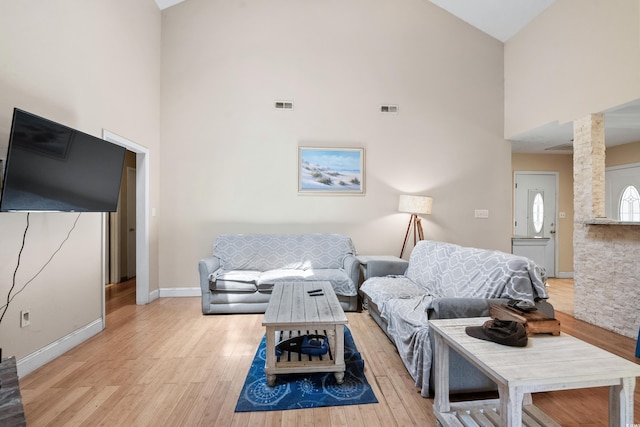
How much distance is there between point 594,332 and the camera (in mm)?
3088

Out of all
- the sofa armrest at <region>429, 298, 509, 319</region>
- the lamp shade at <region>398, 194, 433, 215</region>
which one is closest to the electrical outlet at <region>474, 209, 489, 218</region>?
the lamp shade at <region>398, 194, 433, 215</region>

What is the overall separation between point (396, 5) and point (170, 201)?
4.39m

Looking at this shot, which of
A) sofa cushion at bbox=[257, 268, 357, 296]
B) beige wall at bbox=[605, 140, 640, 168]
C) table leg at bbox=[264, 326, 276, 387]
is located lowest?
table leg at bbox=[264, 326, 276, 387]

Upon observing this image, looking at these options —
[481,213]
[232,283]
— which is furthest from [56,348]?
[481,213]

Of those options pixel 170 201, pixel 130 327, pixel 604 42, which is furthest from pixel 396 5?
pixel 130 327

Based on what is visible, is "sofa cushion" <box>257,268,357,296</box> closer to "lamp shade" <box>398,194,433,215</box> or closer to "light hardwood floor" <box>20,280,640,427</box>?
"light hardwood floor" <box>20,280,640,427</box>

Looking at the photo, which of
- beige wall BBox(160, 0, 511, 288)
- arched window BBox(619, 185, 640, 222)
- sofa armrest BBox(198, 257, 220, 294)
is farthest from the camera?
arched window BBox(619, 185, 640, 222)

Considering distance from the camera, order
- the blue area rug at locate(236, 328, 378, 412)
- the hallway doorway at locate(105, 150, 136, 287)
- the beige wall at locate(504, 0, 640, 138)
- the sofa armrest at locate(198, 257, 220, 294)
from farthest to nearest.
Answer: the hallway doorway at locate(105, 150, 136, 287) < the sofa armrest at locate(198, 257, 220, 294) < the beige wall at locate(504, 0, 640, 138) < the blue area rug at locate(236, 328, 378, 412)

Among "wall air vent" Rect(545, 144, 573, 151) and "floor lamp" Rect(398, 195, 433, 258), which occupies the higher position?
"wall air vent" Rect(545, 144, 573, 151)

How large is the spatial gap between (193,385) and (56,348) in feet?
4.43

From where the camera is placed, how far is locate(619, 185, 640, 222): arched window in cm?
496

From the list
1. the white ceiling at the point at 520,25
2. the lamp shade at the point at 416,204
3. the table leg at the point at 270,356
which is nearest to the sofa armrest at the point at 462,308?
the table leg at the point at 270,356

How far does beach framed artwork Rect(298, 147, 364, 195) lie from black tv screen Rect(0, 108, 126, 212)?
7.52 feet

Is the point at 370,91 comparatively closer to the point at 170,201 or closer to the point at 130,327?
the point at 170,201
